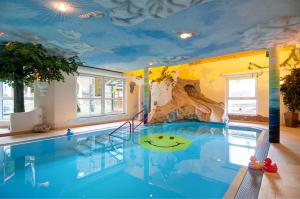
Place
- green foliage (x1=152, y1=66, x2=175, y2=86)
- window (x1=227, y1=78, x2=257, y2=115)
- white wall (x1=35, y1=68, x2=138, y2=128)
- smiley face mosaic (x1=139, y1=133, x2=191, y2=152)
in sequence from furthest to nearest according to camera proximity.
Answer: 1. green foliage (x1=152, y1=66, x2=175, y2=86)
2. window (x1=227, y1=78, x2=257, y2=115)
3. white wall (x1=35, y1=68, x2=138, y2=128)
4. smiley face mosaic (x1=139, y1=133, x2=191, y2=152)

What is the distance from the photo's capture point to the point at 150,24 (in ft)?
9.75

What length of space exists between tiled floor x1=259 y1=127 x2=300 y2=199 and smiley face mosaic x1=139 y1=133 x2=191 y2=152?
1.93 metres

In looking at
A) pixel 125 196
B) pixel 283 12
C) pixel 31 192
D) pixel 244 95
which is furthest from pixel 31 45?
pixel 244 95

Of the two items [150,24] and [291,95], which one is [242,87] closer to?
[291,95]

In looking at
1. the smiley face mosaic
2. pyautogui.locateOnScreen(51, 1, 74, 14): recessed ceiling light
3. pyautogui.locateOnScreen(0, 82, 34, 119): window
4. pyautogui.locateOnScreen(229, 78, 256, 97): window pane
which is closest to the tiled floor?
the smiley face mosaic

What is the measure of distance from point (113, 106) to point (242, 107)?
6.49 m

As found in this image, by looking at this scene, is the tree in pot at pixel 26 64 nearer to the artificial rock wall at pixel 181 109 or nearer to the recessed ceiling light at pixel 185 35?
the recessed ceiling light at pixel 185 35

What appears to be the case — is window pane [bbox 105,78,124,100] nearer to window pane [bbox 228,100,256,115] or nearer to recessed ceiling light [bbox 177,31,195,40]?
recessed ceiling light [bbox 177,31,195,40]

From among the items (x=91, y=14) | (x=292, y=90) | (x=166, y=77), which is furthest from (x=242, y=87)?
(x=91, y=14)

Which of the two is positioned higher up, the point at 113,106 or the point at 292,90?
the point at 292,90

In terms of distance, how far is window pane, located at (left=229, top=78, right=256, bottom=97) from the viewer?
309 inches

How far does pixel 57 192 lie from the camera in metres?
2.21

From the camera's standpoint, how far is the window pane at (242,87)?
309 inches

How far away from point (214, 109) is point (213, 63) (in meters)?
2.68
